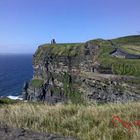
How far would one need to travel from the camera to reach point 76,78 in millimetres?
113375

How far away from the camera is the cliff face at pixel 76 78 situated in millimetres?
81688

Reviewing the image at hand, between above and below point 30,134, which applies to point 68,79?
below

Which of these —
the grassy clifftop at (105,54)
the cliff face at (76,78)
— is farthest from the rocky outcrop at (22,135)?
the grassy clifftop at (105,54)

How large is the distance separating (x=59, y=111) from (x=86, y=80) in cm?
9080

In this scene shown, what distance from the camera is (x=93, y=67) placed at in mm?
97000

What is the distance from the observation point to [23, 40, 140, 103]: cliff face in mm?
81688


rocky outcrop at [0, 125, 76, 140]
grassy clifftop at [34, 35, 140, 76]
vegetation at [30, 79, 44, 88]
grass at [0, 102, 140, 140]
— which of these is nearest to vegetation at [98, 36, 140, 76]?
grassy clifftop at [34, 35, 140, 76]

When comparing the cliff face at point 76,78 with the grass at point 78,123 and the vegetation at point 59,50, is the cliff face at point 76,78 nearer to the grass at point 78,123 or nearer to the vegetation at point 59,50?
the vegetation at point 59,50

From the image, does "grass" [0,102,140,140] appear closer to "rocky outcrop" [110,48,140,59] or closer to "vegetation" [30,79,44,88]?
"rocky outcrop" [110,48,140,59]

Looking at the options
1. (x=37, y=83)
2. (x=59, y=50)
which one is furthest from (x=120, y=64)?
(x=37, y=83)

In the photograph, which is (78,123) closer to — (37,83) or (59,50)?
(59,50)

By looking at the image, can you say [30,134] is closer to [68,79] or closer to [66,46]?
[68,79]

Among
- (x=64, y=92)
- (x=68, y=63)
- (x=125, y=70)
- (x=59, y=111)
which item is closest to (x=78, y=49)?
(x=68, y=63)

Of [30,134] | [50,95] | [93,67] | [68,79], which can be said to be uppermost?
[30,134]
